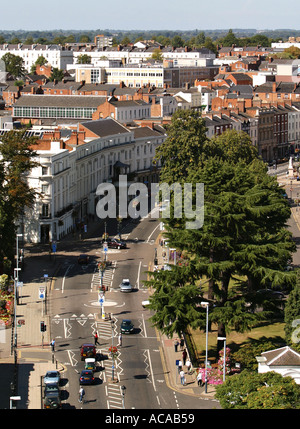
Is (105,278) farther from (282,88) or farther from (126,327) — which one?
(282,88)

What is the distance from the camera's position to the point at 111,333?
6272 cm

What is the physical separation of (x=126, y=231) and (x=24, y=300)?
28.5 m

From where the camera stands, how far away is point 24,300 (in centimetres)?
7031

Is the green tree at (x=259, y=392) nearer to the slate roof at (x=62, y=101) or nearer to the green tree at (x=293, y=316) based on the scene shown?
the green tree at (x=293, y=316)

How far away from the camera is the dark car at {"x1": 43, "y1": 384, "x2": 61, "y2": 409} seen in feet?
157

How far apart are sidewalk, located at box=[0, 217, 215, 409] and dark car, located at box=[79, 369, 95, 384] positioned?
2.33 metres

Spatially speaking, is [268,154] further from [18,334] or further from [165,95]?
[18,334]

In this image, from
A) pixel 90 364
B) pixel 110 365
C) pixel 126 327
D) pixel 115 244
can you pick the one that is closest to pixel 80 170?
pixel 115 244

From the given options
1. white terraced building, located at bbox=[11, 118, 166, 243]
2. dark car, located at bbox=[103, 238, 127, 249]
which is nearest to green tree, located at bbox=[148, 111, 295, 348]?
dark car, located at bbox=[103, 238, 127, 249]

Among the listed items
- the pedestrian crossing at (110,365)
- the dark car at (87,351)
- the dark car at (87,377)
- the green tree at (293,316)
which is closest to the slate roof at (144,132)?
the pedestrian crossing at (110,365)

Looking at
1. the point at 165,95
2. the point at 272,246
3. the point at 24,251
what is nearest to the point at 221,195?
the point at 272,246

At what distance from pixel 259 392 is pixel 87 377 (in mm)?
14372

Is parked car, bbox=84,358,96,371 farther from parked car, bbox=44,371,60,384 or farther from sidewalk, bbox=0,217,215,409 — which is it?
parked car, bbox=44,371,60,384
